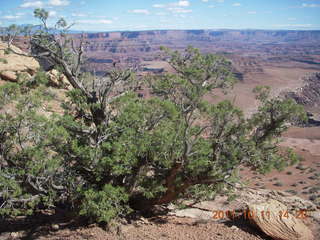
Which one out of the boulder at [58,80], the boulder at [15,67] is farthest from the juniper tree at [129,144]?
the boulder at [15,67]

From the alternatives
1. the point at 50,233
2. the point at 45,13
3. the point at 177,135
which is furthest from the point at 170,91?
the point at 50,233

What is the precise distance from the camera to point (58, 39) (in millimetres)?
9906

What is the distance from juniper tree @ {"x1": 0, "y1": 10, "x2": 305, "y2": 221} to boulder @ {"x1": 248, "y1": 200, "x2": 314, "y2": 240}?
1.62 metres

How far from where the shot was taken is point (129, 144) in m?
8.64

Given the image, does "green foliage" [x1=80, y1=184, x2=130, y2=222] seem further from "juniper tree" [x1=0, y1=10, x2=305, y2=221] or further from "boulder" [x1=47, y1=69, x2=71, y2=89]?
"boulder" [x1=47, y1=69, x2=71, y2=89]

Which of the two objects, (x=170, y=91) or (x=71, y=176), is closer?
(x=71, y=176)

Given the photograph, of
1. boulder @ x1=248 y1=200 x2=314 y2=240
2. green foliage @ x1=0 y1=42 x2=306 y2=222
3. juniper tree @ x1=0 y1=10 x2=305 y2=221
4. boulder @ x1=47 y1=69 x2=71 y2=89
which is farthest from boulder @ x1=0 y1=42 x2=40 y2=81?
boulder @ x1=248 y1=200 x2=314 y2=240

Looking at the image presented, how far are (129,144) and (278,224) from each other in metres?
6.26

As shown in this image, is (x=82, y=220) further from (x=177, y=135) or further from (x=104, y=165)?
(x=177, y=135)

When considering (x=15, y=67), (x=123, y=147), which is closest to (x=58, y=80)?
(x=123, y=147)

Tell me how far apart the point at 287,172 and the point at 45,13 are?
30.4 m

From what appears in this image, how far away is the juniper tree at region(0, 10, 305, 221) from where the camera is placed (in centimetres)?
858

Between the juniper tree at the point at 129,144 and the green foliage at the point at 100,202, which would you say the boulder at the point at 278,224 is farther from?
the green foliage at the point at 100,202

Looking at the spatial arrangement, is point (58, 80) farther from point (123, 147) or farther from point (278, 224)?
point (278, 224)
